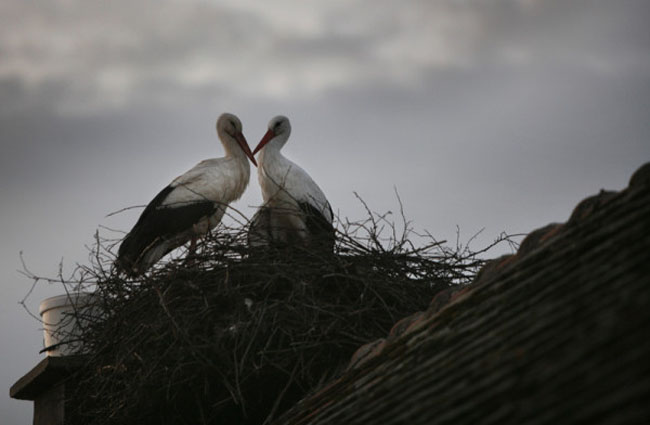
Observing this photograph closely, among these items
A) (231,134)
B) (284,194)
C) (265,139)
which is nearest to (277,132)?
(265,139)

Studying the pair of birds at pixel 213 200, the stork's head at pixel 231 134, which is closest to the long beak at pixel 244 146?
the stork's head at pixel 231 134

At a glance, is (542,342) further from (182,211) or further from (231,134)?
(231,134)

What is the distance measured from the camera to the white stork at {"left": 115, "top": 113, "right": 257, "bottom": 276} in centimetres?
730

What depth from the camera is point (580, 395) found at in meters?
1.68

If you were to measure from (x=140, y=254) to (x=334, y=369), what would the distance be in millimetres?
3376

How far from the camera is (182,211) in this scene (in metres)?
7.38

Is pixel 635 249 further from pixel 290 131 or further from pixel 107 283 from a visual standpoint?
pixel 290 131

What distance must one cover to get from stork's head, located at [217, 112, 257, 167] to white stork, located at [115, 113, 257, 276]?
0.40 m

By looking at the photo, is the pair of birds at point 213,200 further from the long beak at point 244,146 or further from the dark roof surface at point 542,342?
the dark roof surface at point 542,342

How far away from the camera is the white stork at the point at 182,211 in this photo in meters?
7.30

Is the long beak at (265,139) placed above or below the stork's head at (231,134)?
below

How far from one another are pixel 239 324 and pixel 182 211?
3.18 meters

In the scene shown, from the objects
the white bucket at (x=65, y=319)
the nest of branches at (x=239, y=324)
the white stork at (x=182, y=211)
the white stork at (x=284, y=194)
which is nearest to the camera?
the nest of branches at (x=239, y=324)

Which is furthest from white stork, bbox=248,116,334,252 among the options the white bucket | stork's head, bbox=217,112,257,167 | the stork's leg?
the white bucket
